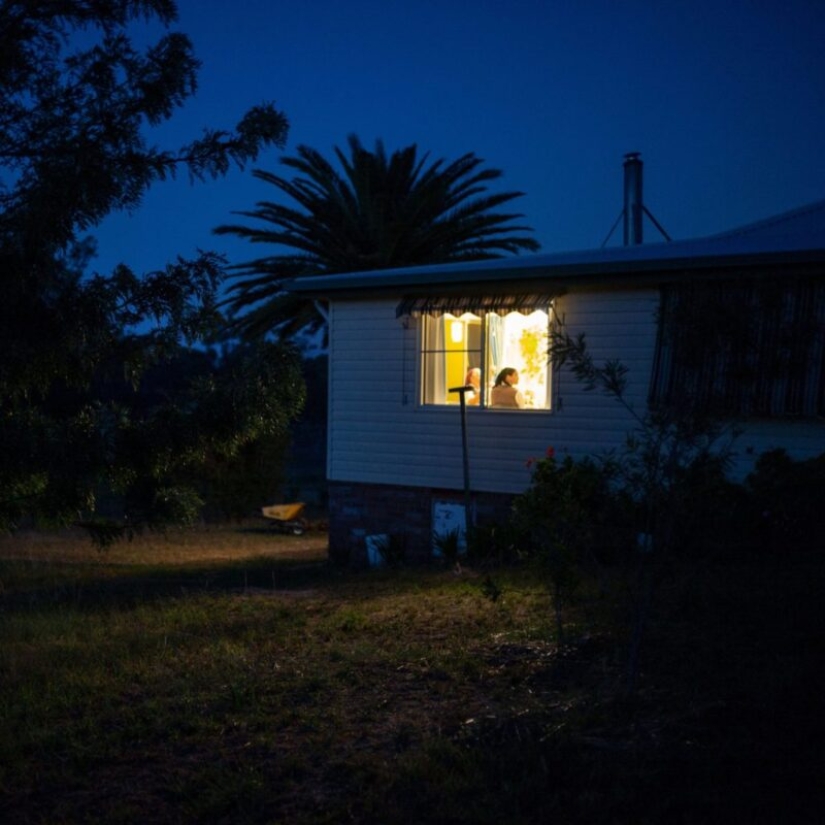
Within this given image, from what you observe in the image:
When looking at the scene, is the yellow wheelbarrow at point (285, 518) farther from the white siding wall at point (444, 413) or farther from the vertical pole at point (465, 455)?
the vertical pole at point (465, 455)

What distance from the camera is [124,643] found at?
7.18 m

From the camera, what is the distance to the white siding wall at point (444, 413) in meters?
11.4

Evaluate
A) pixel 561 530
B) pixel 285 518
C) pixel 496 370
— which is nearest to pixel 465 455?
pixel 496 370

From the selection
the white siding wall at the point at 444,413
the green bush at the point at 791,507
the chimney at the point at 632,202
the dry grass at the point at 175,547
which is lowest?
the dry grass at the point at 175,547

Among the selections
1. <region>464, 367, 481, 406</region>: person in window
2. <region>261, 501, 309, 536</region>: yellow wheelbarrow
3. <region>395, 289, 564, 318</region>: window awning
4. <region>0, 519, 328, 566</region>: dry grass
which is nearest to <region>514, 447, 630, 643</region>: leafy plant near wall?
<region>395, 289, 564, 318</region>: window awning

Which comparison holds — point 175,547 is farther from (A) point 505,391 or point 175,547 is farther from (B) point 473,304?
(B) point 473,304

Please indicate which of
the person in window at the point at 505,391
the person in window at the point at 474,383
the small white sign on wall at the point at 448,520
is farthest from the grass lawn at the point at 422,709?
the person in window at the point at 474,383

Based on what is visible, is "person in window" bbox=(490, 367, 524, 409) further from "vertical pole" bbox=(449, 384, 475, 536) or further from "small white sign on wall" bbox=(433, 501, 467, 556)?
"small white sign on wall" bbox=(433, 501, 467, 556)

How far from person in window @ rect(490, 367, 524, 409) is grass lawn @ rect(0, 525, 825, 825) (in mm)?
3836

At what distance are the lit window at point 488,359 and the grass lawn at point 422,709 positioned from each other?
400 centimetres

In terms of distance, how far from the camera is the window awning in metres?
11.6

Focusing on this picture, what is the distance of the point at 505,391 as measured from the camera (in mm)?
12430

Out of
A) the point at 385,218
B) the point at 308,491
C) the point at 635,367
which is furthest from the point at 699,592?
the point at 308,491

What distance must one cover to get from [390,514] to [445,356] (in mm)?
2204
